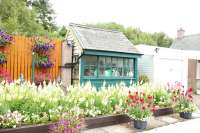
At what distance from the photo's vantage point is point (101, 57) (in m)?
12.2

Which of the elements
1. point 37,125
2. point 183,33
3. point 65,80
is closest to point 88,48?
point 65,80

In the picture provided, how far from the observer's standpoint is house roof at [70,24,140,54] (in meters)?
11.7

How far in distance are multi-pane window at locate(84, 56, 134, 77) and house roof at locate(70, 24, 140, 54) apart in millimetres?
599

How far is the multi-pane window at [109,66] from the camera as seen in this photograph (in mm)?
11930

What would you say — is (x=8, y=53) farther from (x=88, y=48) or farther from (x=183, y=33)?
(x=183, y=33)

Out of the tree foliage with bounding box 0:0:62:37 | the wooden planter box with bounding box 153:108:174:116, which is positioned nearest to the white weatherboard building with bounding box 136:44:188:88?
the wooden planter box with bounding box 153:108:174:116

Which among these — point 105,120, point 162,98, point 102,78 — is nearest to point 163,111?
point 162,98

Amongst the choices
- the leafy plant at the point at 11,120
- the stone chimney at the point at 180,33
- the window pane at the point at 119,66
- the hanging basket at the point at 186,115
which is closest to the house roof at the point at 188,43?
the stone chimney at the point at 180,33

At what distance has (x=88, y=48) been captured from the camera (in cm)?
1116

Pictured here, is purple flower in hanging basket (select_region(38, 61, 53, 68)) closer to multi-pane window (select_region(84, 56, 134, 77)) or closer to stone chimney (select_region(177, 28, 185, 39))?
multi-pane window (select_region(84, 56, 134, 77))

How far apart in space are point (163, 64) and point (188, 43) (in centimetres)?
1175

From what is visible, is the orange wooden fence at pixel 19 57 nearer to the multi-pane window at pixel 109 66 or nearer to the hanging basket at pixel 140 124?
the multi-pane window at pixel 109 66

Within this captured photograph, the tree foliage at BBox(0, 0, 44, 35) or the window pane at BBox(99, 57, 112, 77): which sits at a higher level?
the tree foliage at BBox(0, 0, 44, 35)

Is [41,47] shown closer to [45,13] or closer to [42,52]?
[42,52]
